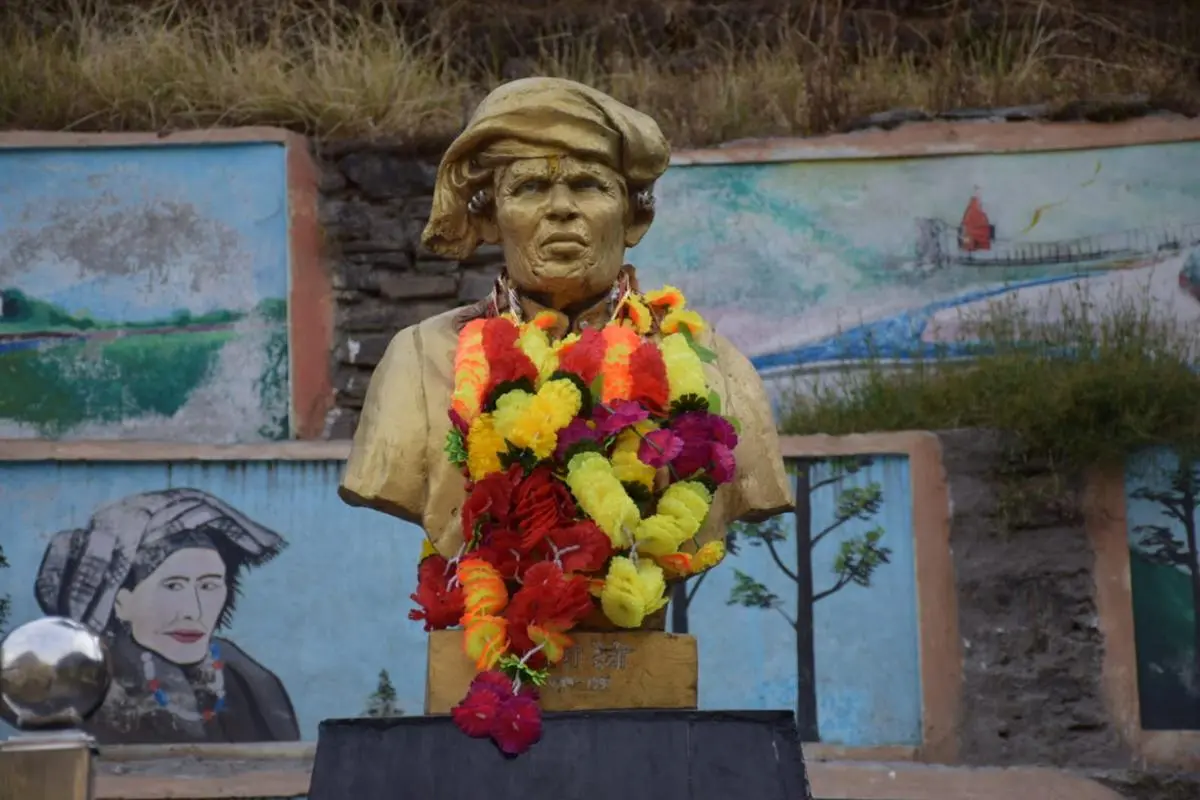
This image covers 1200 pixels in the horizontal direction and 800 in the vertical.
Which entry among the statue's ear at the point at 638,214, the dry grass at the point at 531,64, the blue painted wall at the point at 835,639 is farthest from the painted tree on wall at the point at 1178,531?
the statue's ear at the point at 638,214

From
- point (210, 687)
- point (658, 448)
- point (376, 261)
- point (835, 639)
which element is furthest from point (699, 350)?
point (376, 261)

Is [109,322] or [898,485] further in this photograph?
[109,322]

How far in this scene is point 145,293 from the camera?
10711 millimetres

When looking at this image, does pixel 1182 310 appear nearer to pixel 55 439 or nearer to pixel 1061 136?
pixel 1061 136

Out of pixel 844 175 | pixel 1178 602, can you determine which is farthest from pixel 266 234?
pixel 1178 602

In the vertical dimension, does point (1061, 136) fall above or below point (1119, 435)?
above

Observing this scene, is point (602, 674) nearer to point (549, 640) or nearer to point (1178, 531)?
point (549, 640)

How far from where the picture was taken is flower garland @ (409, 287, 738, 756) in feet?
16.8

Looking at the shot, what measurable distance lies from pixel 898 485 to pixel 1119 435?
3.05 feet

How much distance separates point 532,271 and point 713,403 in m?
0.53

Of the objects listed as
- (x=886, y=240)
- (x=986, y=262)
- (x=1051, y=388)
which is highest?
(x=886, y=240)

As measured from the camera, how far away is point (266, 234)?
10.8 metres

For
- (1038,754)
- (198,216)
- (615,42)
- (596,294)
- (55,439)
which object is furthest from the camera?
(615,42)

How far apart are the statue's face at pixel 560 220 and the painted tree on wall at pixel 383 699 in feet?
14.2
